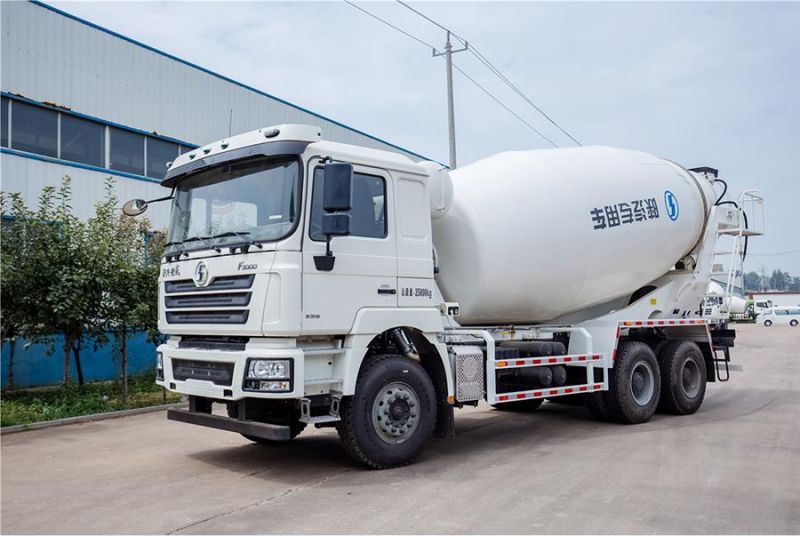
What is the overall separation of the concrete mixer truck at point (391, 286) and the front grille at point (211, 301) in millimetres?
20

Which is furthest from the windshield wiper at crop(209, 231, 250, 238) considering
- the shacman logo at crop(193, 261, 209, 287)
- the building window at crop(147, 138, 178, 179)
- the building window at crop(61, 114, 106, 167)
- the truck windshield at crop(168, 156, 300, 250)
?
the building window at crop(147, 138, 178, 179)

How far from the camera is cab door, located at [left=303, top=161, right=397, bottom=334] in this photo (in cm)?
635

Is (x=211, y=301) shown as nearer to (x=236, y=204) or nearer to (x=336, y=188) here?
(x=236, y=204)

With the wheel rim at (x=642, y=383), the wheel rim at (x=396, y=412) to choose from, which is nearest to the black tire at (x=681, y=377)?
the wheel rim at (x=642, y=383)

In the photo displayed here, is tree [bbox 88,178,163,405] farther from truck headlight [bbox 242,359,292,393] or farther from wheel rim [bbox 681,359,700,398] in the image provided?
wheel rim [bbox 681,359,700,398]

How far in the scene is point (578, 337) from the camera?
931cm

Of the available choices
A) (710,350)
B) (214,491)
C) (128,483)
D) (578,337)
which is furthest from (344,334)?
(710,350)

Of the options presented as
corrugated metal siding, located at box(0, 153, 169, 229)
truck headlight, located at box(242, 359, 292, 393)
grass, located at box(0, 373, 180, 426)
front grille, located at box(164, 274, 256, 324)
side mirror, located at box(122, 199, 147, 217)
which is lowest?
grass, located at box(0, 373, 180, 426)

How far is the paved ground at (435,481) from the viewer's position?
5180 millimetres

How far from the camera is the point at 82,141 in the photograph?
1559 cm

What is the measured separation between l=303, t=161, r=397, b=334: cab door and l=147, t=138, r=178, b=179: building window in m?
11.6

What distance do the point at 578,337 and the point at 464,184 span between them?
265 centimetres

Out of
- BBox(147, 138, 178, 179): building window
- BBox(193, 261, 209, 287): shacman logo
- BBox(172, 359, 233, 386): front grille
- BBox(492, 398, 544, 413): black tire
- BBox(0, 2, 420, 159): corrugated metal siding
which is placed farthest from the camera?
BBox(147, 138, 178, 179): building window

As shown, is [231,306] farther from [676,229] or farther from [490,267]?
[676,229]
